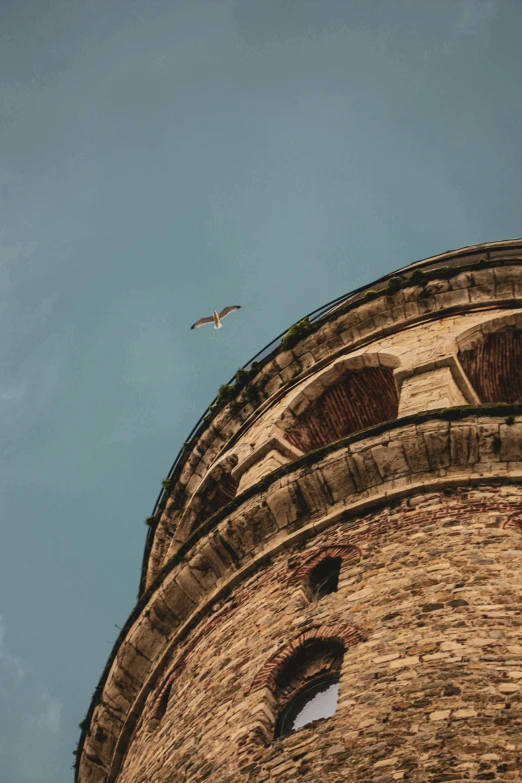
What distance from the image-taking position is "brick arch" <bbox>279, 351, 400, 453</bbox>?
17.0 m

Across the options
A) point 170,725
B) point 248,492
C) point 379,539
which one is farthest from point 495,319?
point 170,725

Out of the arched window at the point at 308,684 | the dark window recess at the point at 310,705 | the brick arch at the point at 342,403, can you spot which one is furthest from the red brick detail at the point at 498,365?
the dark window recess at the point at 310,705

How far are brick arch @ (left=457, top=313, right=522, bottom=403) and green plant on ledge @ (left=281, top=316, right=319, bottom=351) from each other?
3610 millimetres

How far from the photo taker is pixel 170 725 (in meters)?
10.4

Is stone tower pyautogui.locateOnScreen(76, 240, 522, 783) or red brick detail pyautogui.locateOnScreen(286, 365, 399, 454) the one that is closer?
stone tower pyautogui.locateOnScreen(76, 240, 522, 783)

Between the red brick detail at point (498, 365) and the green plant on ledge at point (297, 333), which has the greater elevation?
the green plant on ledge at point (297, 333)

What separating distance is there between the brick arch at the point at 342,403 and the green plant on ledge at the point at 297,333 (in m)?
1.68

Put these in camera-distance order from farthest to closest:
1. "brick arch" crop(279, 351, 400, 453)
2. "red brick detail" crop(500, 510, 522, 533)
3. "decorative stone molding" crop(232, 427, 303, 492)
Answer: "brick arch" crop(279, 351, 400, 453) → "decorative stone molding" crop(232, 427, 303, 492) → "red brick detail" crop(500, 510, 522, 533)

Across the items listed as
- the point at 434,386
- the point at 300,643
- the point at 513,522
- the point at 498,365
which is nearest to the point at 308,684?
the point at 300,643

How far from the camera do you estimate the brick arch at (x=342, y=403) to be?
1697 centimetres

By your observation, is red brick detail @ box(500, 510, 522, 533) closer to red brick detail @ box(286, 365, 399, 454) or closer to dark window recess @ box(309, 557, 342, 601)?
dark window recess @ box(309, 557, 342, 601)

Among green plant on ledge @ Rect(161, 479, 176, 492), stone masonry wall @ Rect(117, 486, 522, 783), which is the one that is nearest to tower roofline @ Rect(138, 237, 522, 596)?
green plant on ledge @ Rect(161, 479, 176, 492)

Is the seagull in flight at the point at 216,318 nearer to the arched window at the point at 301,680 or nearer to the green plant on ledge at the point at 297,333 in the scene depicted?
the green plant on ledge at the point at 297,333

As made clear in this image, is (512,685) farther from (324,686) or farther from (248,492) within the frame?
(248,492)
